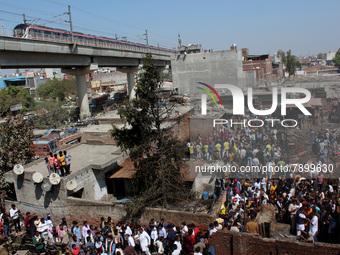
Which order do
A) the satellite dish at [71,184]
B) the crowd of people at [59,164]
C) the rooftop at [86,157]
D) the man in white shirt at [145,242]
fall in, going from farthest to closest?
1. the rooftop at [86,157]
2. the crowd of people at [59,164]
3. the satellite dish at [71,184]
4. the man in white shirt at [145,242]

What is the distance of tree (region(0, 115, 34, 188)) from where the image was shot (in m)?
15.2

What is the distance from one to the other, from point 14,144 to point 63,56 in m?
17.4

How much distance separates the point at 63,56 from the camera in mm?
30500

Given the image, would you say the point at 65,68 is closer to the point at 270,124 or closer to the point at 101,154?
the point at 101,154

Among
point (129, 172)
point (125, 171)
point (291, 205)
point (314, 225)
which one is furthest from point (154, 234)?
point (125, 171)

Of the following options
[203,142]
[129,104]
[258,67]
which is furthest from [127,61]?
[129,104]

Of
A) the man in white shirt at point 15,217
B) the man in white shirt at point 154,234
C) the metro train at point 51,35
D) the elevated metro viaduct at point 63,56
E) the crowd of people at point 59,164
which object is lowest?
the man in white shirt at point 15,217

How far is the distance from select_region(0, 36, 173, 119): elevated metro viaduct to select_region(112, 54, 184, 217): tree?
1395 centimetres

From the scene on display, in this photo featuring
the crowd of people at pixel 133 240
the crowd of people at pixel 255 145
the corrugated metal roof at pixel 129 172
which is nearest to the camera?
the crowd of people at pixel 133 240

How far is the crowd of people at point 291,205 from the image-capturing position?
8.16 meters

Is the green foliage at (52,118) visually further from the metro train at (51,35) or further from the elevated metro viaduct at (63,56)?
the metro train at (51,35)

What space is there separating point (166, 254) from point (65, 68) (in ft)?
104

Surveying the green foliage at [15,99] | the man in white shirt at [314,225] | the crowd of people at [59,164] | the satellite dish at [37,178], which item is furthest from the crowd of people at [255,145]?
the green foliage at [15,99]

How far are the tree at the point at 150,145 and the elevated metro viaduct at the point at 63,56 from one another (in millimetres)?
13954
